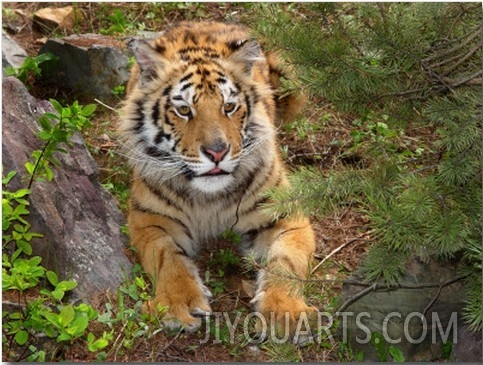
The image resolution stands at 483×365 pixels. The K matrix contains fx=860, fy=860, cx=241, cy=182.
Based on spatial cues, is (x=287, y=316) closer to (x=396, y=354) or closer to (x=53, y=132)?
(x=396, y=354)

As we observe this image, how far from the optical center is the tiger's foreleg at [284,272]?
430 centimetres

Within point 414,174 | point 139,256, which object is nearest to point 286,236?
point 139,256

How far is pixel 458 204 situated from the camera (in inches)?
147

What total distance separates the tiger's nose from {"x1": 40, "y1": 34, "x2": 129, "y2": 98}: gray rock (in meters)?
2.28

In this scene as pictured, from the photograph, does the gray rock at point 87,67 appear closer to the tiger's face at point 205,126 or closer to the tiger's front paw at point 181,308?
the tiger's face at point 205,126

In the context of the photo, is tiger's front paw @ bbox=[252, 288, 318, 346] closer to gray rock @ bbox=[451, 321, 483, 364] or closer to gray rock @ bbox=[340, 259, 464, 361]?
gray rock @ bbox=[340, 259, 464, 361]

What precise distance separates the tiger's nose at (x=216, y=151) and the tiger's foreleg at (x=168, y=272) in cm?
64

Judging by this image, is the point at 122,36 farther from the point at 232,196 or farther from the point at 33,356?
the point at 33,356

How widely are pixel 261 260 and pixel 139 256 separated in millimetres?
710

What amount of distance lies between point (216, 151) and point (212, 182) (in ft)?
0.79

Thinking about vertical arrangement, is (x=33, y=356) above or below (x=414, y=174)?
below

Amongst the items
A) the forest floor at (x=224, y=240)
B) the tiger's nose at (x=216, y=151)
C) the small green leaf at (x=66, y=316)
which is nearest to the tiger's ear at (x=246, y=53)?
the tiger's nose at (x=216, y=151)

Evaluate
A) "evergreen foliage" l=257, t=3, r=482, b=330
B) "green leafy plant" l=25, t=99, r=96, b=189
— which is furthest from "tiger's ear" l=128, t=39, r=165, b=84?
"evergreen foliage" l=257, t=3, r=482, b=330

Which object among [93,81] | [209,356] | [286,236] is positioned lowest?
[209,356]
